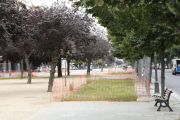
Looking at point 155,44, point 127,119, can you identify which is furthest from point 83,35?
point 127,119

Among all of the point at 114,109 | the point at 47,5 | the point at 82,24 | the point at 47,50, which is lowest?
the point at 114,109

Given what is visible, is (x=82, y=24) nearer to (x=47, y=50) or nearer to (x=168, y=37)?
(x=47, y=50)

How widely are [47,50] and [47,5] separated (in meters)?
2.81

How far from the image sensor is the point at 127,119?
8.39 metres

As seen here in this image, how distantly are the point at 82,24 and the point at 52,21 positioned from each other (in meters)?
2.05

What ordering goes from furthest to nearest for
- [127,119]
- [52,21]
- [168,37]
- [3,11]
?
[52,21], [3,11], [168,37], [127,119]

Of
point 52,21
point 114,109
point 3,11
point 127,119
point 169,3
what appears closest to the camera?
point 169,3

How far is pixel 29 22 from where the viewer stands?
696 inches

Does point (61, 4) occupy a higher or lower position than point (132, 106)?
higher

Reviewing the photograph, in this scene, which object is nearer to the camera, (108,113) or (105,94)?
(108,113)

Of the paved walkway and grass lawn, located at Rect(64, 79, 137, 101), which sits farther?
grass lawn, located at Rect(64, 79, 137, 101)

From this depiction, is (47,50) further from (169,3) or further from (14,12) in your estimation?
(169,3)

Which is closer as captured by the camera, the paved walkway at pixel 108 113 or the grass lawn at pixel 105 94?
the paved walkway at pixel 108 113

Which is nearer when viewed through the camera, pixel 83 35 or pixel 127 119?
pixel 127 119
